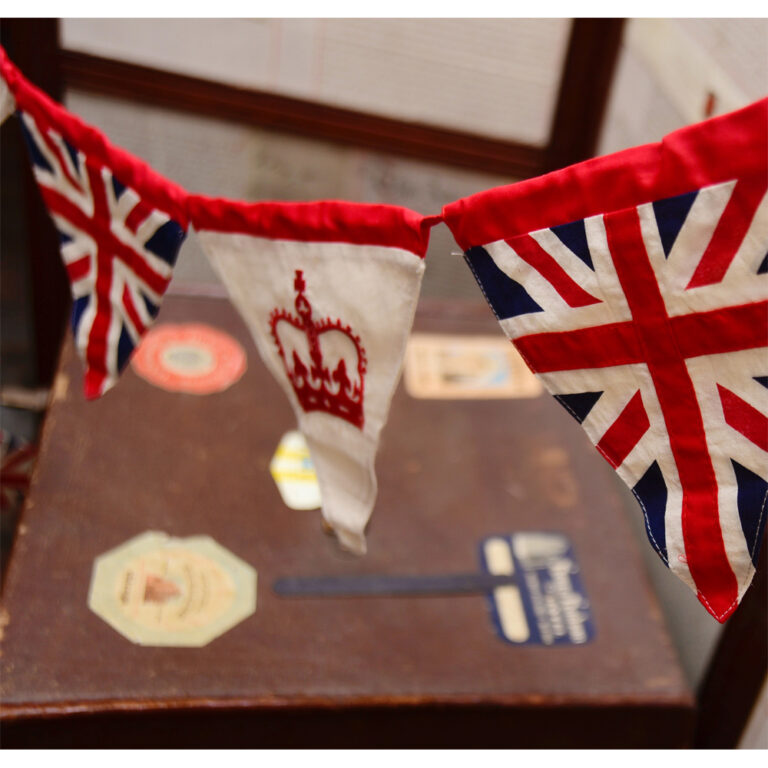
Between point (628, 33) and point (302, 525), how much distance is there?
0.73 meters

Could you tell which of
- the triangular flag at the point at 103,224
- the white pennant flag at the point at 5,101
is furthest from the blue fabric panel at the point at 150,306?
the white pennant flag at the point at 5,101

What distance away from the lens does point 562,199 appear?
0.61m

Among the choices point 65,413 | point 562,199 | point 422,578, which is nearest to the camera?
point 562,199

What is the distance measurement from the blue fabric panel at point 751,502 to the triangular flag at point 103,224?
0.47 metres

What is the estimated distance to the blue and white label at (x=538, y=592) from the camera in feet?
3.10

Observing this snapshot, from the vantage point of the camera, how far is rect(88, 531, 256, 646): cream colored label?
893 mm

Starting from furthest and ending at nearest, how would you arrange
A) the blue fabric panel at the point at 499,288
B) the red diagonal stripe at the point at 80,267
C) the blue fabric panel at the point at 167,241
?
the red diagonal stripe at the point at 80,267 < the blue fabric panel at the point at 167,241 < the blue fabric panel at the point at 499,288

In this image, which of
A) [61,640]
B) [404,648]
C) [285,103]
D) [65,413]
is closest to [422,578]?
[404,648]

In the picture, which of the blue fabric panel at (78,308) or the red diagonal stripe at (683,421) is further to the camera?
the blue fabric panel at (78,308)

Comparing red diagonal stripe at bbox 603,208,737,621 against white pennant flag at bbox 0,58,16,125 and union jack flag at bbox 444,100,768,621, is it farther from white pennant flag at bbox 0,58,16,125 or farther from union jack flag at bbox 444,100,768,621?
white pennant flag at bbox 0,58,16,125

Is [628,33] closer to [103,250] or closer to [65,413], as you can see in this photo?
[103,250]

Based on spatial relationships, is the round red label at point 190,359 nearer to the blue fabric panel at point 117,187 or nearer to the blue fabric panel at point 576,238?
the blue fabric panel at point 117,187

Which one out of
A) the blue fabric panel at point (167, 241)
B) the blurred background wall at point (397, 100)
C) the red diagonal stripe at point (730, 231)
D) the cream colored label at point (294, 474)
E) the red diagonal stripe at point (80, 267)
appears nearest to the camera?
the red diagonal stripe at point (730, 231)

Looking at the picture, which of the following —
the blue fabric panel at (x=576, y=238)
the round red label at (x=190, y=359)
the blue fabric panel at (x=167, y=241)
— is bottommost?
the round red label at (x=190, y=359)
